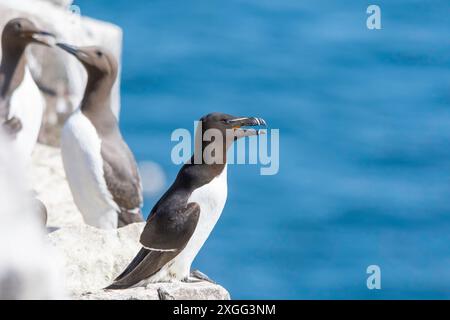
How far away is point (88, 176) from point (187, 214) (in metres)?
2.38

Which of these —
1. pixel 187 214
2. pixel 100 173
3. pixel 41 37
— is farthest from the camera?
pixel 41 37

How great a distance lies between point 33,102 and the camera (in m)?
9.09

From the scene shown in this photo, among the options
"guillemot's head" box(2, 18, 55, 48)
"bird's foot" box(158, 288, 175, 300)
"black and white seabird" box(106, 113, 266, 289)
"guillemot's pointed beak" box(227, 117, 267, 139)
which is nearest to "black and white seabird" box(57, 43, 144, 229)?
"guillemot's head" box(2, 18, 55, 48)

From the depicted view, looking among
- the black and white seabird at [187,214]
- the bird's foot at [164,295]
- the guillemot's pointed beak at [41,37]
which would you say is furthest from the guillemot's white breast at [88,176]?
the bird's foot at [164,295]

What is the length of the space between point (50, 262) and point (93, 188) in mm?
4446

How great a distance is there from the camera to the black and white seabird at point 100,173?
8586 mm

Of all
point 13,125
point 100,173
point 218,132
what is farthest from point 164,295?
point 13,125

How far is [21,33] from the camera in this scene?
9.44 metres

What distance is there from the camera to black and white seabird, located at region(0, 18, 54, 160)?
29.5ft

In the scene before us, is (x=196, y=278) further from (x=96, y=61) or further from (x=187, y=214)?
(x=96, y=61)
